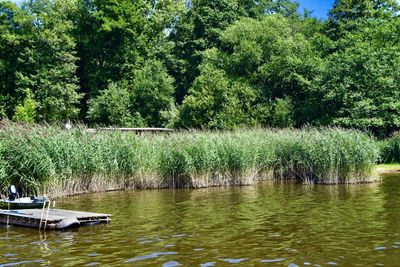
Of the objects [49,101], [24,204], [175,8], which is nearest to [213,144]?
[24,204]

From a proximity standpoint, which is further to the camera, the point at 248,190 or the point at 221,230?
the point at 248,190

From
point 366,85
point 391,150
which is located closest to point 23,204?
point 391,150

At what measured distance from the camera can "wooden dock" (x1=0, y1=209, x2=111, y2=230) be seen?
48.1ft

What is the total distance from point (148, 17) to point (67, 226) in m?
48.8

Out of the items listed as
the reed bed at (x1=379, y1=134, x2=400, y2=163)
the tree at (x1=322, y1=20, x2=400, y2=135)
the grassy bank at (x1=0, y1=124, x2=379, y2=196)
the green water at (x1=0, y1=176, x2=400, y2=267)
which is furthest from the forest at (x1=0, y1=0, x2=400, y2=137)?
the green water at (x1=0, y1=176, x2=400, y2=267)

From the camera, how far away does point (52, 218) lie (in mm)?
14867

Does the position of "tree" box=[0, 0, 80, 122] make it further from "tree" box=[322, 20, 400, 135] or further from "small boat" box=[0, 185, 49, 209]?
"small boat" box=[0, 185, 49, 209]

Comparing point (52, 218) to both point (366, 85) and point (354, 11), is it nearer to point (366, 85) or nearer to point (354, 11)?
point (366, 85)

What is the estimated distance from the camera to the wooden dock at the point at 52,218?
14664 mm

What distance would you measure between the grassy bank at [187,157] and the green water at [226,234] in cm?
192

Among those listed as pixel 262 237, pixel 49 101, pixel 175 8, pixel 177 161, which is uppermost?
pixel 175 8

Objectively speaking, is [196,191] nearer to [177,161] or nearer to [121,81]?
[177,161]

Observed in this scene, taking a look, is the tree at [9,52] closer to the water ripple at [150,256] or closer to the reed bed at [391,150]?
the reed bed at [391,150]

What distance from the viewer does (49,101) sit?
48.1 m
